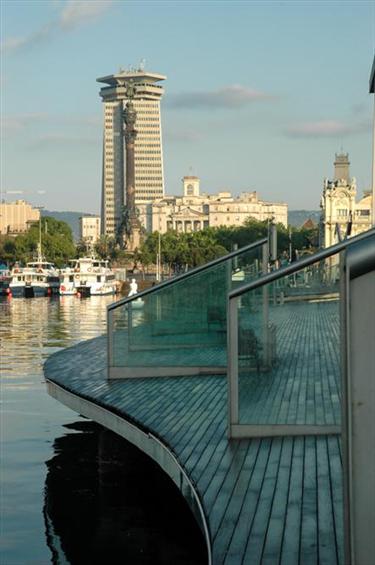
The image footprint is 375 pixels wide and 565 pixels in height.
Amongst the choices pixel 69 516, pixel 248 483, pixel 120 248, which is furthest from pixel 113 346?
pixel 120 248

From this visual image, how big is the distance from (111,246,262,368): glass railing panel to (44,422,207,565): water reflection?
4.32 ft

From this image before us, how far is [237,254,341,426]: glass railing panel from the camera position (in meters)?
8.76

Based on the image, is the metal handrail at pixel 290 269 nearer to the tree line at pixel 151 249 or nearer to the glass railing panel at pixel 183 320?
the glass railing panel at pixel 183 320

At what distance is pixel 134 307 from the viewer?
48.9 feet

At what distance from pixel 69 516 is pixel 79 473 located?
2.39 metres

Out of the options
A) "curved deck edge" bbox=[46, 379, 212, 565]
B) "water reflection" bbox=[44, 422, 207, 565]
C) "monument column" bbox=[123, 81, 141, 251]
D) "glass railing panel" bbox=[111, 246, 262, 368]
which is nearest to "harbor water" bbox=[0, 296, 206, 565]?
"water reflection" bbox=[44, 422, 207, 565]

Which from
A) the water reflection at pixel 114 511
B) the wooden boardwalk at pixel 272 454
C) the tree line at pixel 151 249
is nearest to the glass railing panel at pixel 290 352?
the wooden boardwalk at pixel 272 454

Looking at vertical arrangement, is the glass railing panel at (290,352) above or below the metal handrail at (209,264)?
below

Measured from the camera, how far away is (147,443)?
10.8 metres

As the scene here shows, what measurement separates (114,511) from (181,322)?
340 centimetres

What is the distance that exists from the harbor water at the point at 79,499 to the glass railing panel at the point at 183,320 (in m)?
1.32

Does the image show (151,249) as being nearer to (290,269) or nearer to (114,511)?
(114,511)

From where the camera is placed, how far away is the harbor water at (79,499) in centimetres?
1007

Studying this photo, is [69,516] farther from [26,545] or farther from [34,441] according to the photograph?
A: [34,441]
